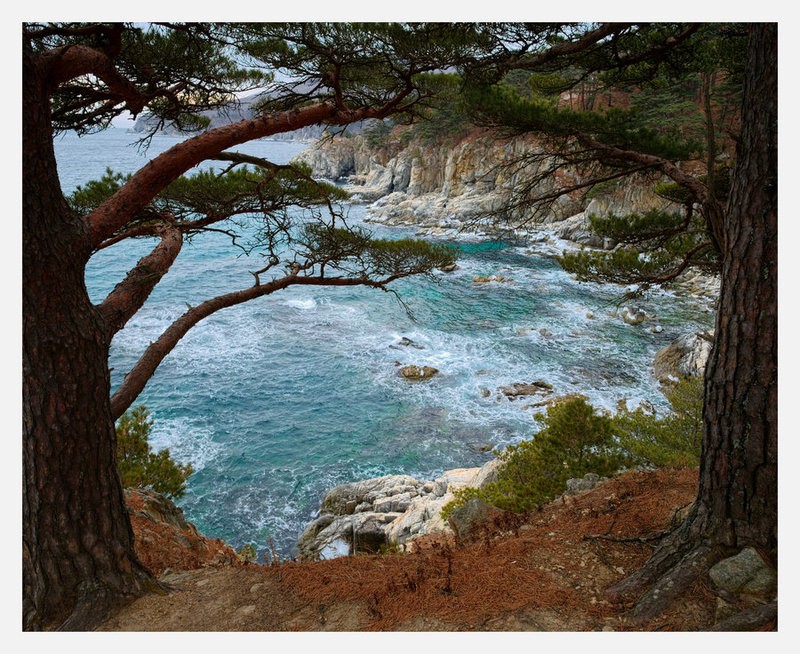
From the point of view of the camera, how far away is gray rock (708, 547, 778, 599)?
2.19 m

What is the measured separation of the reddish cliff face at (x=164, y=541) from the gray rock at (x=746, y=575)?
3017mm

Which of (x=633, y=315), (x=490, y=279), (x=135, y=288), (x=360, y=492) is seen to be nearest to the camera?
(x=135, y=288)

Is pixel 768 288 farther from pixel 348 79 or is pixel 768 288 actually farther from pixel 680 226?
pixel 348 79

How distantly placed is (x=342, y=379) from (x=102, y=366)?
11.4 metres

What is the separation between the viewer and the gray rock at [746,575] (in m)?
2.19

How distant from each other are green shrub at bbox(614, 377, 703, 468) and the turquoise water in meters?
3.47

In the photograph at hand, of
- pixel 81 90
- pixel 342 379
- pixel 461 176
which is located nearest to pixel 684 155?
pixel 81 90

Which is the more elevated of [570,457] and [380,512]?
[570,457]

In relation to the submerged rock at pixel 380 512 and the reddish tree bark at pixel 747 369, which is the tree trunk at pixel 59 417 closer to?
the reddish tree bark at pixel 747 369

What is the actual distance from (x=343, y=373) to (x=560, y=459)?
358 inches

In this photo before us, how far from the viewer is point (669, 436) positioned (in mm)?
6461

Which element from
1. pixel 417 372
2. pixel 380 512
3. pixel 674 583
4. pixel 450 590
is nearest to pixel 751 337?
pixel 674 583

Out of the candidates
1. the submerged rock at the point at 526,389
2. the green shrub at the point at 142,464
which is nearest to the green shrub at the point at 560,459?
the green shrub at the point at 142,464

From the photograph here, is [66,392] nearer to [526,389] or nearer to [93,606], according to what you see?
[93,606]
